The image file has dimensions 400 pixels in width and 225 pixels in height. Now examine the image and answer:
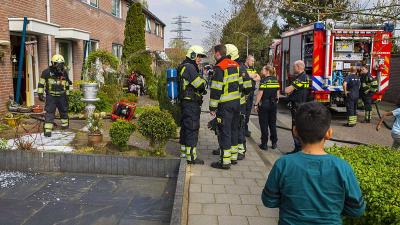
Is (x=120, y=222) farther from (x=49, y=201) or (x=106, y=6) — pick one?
(x=106, y=6)

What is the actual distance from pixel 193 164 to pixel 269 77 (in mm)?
2550

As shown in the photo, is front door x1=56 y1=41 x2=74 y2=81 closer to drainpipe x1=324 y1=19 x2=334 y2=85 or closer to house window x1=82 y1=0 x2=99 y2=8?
house window x1=82 y1=0 x2=99 y2=8

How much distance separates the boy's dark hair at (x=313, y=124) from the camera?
2344 mm

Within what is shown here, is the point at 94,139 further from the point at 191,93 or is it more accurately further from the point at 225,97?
the point at 225,97

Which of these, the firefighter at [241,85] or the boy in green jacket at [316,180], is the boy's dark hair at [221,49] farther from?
the boy in green jacket at [316,180]

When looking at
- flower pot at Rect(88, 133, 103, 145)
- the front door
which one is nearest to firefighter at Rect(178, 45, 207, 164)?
flower pot at Rect(88, 133, 103, 145)

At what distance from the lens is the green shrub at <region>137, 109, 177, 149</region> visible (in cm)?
629

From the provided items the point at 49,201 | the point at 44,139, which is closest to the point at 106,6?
the point at 44,139

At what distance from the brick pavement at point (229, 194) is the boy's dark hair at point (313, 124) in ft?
7.12

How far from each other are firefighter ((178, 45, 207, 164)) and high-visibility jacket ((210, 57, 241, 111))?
9.5 inches

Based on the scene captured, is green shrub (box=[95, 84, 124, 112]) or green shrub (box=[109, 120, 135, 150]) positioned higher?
green shrub (box=[95, 84, 124, 112])

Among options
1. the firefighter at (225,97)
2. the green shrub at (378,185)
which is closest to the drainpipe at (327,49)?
the firefighter at (225,97)

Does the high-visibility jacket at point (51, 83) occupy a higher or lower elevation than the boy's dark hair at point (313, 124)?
higher

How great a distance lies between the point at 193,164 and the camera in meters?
6.59
